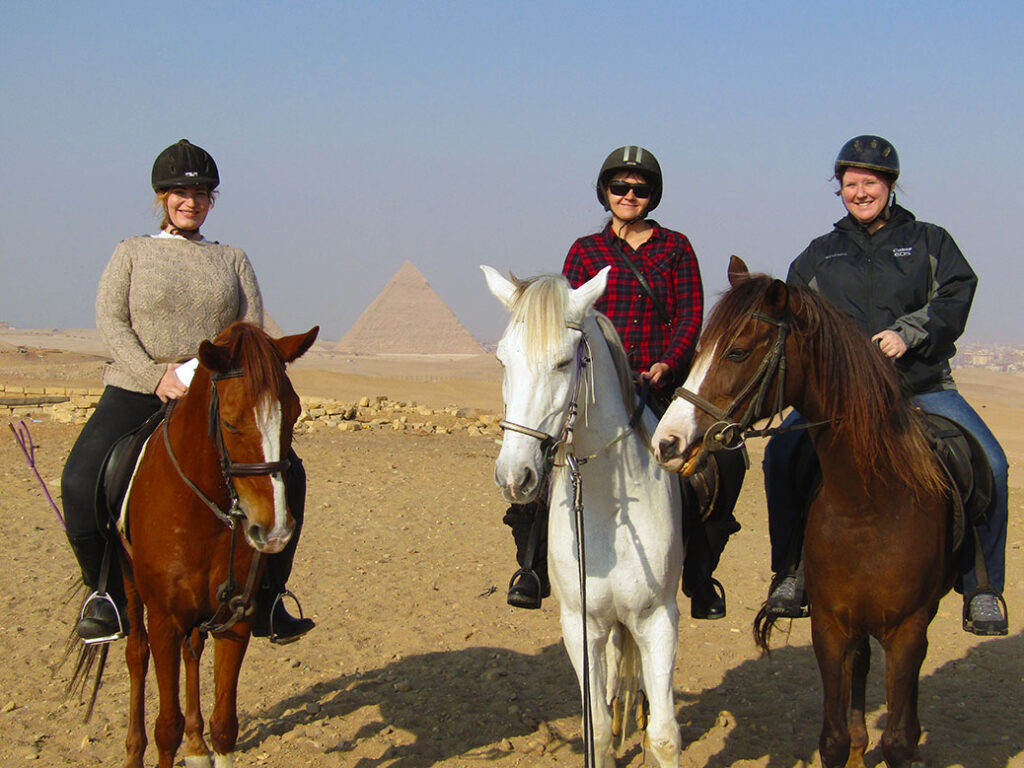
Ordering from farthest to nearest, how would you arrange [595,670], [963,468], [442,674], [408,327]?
[408,327]
[442,674]
[595,670]
[963,468]

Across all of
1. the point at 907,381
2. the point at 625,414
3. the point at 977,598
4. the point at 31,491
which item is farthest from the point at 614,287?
the point at 31,491

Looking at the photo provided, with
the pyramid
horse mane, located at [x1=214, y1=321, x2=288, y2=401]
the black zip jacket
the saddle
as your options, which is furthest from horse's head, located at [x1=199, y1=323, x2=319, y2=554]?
the pyramid

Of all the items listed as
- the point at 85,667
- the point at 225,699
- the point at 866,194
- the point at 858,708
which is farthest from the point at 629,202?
the point at 85,667

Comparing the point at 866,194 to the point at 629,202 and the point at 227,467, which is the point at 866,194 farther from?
the point at 227,467

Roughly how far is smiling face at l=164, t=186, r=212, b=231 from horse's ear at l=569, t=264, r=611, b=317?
214cm

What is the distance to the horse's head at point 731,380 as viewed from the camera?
3.57m

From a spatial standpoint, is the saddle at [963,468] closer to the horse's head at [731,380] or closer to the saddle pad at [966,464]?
the saddle pad at [966,464]

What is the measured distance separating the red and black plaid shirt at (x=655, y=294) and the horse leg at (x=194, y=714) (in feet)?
8.02

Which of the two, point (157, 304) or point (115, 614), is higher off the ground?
point (157, 304)

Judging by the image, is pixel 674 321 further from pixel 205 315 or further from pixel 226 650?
pixel 226 650

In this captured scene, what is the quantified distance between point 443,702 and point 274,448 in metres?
2.81

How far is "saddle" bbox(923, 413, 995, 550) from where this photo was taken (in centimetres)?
411

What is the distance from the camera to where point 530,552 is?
4715 millimetres

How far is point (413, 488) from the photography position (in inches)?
480
